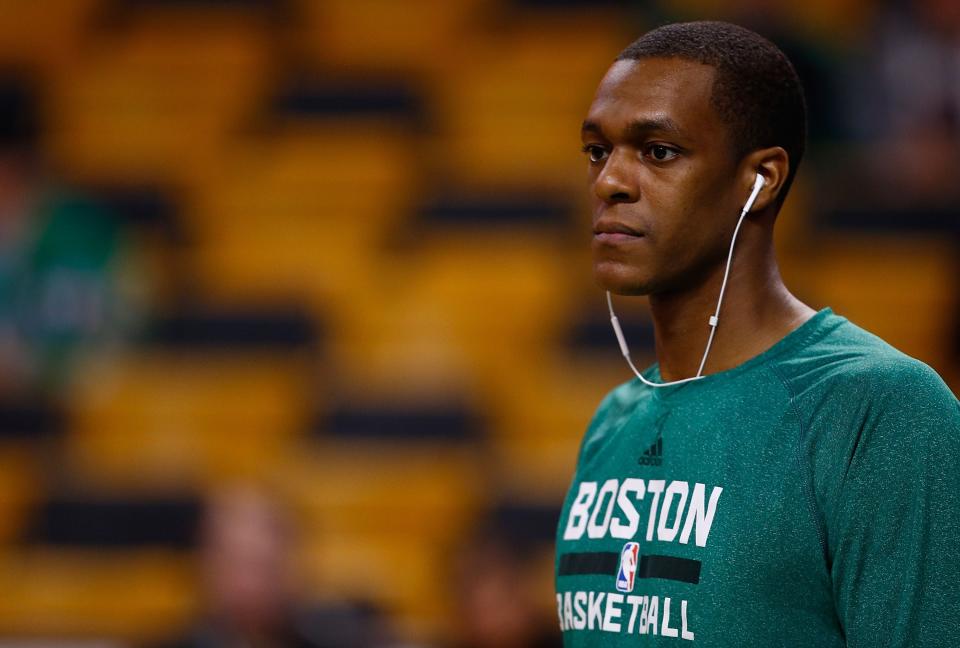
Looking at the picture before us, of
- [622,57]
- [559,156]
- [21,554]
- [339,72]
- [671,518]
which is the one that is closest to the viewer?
[671,518]

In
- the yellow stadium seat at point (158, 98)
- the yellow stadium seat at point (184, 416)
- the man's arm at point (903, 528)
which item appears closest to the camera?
the man's arm at point (903, 528)

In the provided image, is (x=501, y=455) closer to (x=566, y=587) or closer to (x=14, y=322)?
(x=14, y=322)

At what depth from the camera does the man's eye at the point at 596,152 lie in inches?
83.2

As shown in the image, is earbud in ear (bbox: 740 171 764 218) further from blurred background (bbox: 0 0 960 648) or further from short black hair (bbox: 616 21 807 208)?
blurred background (bbox: 0 0 960 648)

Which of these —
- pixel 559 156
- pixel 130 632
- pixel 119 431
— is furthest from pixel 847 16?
pixel 130 632

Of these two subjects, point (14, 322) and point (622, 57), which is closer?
point (622, 57)

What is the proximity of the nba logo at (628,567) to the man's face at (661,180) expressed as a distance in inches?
13.5

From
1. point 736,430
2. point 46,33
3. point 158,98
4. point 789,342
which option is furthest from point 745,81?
point 46,33

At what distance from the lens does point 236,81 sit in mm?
8672

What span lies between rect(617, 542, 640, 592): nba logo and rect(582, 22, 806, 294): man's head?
0.34 metres

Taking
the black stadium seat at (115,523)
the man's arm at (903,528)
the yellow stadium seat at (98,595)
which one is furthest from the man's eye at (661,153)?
the black stadium seat at (115,523)

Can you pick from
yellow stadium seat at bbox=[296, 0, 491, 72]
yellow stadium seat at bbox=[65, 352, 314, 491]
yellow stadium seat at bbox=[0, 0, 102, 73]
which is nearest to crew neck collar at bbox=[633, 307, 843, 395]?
yellow stadium seat at bbox=[65, 352, 314, 491]

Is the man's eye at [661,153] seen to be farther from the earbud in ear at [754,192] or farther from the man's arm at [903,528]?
the man's arm at [903,528]

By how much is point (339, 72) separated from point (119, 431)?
2.66 m
